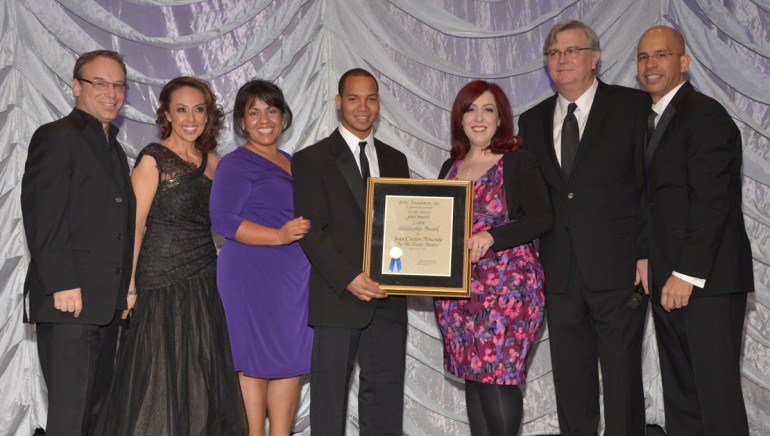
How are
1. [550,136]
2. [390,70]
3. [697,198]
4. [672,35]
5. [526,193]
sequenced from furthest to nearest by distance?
[390,70] < [550,136] < [672,35] < [526,193] < [697,198]

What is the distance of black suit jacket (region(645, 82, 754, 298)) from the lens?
3.13 meters

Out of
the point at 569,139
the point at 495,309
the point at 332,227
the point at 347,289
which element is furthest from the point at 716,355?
the point at 332,227

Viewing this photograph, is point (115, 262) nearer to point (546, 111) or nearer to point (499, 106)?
point (499, 106)

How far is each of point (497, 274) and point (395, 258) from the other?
423 mm

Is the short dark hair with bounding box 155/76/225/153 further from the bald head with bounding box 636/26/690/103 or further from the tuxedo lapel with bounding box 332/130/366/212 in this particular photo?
the bald head with bounding box 636/26/690/103

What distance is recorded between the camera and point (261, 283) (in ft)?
11.5

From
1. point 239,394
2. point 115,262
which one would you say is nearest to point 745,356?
point 239,394

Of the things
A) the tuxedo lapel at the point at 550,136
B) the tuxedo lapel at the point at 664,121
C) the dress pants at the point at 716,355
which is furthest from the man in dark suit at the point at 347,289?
the dress pants at the point at 716,355

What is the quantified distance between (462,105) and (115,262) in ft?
5.05

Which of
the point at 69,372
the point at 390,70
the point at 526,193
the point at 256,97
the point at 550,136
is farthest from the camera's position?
the point at 390,70

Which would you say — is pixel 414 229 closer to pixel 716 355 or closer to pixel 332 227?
pixel 332 227

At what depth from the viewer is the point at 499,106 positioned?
11.0 feet

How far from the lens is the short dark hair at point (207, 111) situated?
11.5ft

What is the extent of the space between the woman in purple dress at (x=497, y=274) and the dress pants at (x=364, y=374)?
0.23m
